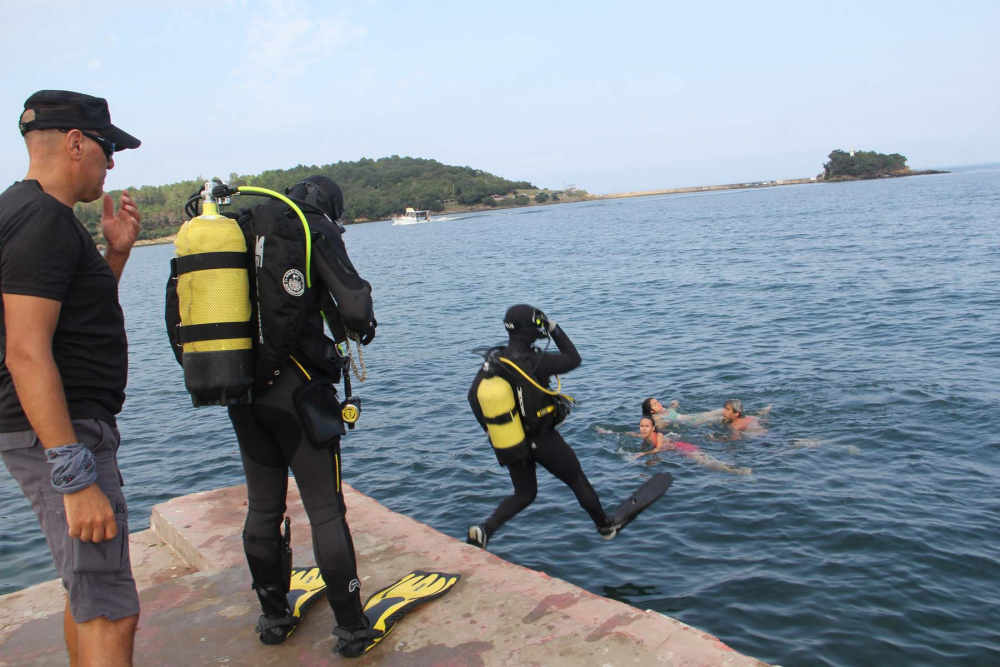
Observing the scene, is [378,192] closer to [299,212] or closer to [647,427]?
[647,427]

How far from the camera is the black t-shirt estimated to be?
8.63 feet

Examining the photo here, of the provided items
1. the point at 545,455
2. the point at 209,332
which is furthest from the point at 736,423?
the point at 209,332

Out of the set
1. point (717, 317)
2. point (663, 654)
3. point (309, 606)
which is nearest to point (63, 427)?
point (309, 606)

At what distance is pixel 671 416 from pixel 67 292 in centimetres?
890

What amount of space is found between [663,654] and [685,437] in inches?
274

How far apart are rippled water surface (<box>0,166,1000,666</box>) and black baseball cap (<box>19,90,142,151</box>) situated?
496cm

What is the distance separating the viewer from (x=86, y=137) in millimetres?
2910

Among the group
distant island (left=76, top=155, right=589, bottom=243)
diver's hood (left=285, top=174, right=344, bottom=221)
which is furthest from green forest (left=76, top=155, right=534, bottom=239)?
diver's hood (left=285, top=174, right=344, bottom=221)

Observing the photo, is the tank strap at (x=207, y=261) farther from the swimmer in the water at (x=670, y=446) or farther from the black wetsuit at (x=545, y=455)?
the swimmer in the water at (x=670, y=446)

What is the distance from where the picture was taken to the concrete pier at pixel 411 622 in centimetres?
356

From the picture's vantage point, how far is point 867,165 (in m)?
161

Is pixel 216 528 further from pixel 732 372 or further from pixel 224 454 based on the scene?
pixel 732 372

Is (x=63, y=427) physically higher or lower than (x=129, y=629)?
higher

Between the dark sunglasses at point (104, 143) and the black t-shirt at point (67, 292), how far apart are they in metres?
0.28
